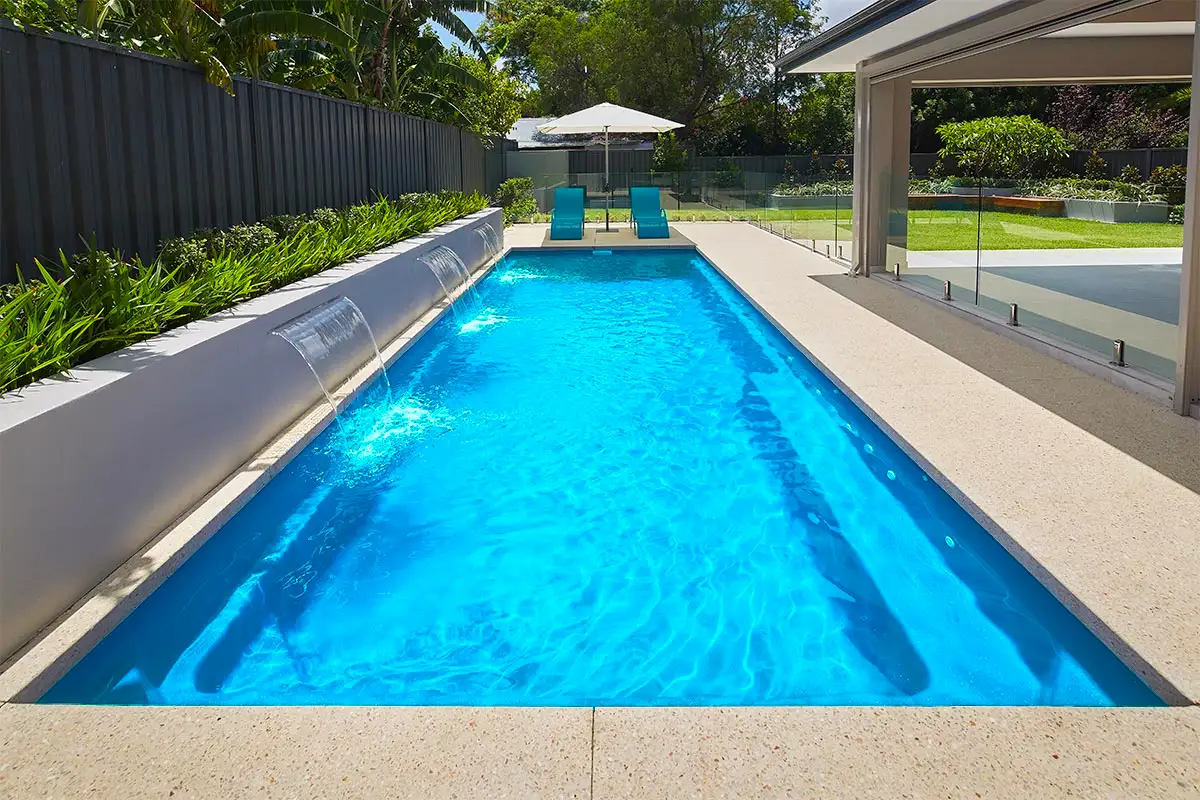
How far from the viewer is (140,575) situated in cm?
423

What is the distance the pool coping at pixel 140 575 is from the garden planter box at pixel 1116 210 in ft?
24.6

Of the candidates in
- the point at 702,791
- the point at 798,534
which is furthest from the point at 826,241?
the point at 702,791

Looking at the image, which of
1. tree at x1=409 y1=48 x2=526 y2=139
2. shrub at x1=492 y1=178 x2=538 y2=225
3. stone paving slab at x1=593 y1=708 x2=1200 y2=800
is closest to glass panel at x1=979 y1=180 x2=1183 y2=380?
stone paving slab at x1=593 y1=708 x2=1200 y2=800

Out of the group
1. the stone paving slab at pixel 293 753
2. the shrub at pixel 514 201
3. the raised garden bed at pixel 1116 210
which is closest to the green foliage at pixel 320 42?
the shrub at pixel 514 201

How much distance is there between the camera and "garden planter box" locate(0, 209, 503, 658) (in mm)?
3629

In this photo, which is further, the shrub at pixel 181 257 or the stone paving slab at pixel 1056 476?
the shrub at pixel 181 257

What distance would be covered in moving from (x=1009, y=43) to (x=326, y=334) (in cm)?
666

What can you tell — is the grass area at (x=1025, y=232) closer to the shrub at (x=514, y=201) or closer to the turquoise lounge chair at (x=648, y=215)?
the turquoise lounge chair at (x=648, y=215)

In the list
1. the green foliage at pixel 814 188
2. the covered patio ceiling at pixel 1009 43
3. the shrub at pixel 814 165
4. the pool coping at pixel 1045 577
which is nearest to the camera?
the pool coping at pixel 1045 577

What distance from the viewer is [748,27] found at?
43.4 metres

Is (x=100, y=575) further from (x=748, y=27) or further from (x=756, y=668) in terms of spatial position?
(x=748, y=27)

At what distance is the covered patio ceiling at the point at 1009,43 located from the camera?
8594 mm

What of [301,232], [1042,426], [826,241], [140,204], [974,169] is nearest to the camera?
[1042,426]

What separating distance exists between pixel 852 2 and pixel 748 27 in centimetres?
3443
